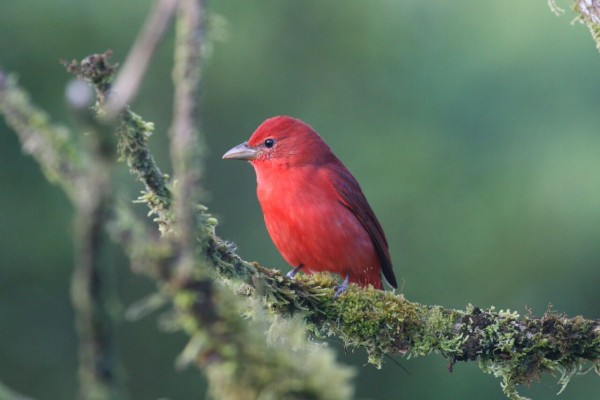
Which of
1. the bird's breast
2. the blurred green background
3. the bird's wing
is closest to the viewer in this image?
the bird's breast

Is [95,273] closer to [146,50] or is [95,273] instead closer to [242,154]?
[146,50]

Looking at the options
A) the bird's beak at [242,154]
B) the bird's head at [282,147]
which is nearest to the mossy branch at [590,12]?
the bird's head at [282,147]

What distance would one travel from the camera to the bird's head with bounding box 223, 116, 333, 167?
5676 mm

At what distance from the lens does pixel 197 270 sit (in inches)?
67.5

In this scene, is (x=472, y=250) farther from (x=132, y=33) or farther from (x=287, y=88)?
(x=132, y=33)

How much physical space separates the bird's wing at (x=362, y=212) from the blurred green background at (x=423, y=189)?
3625 mm

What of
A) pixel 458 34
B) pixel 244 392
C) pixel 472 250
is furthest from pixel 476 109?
pixel 244 392

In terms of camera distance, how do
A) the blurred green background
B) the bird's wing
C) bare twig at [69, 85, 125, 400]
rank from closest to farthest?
bare twig at [69, 85, 125, 400] < the bird's wing < the blurred green background

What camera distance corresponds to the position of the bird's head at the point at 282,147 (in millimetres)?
5676

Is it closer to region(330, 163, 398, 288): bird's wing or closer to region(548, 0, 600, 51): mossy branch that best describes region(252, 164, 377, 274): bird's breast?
region(330, 163, 398, 288): bird's wing

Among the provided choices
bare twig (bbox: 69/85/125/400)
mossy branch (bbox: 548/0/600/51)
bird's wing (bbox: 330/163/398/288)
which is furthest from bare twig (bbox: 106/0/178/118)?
bird's wing (bbox: 330/163/398/288)

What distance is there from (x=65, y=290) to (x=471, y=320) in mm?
6939

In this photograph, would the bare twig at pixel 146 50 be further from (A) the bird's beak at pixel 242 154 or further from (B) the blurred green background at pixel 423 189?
(B) the blurred green background at pixel 423 189

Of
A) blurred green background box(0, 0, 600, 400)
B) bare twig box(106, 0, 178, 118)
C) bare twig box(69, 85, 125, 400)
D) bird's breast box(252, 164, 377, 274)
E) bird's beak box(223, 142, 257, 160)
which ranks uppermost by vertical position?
blurred green background box(0, 0, 600, 400)
